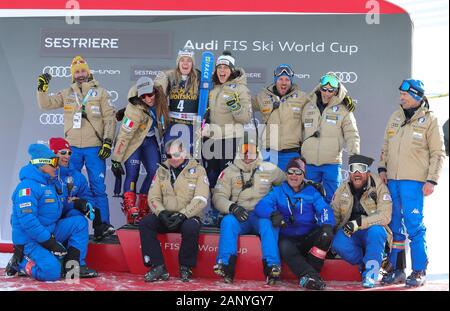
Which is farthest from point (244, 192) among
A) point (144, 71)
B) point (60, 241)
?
point (144, 71)

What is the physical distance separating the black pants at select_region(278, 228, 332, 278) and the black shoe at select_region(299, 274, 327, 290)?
37 millimetres

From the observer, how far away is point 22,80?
647cm

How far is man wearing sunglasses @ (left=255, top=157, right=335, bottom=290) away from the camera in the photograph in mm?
4809

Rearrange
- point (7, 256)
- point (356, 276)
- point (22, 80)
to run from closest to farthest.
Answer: point (356, 276) < point (7, 256) < point (22, 80)

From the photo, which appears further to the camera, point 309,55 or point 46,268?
point 309,55

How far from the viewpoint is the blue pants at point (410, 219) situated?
15.9 ft

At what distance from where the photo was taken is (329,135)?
5.39 m

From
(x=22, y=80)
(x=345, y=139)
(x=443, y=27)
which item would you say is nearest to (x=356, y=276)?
(x=345, y=139)

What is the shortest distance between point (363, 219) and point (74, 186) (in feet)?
7.89

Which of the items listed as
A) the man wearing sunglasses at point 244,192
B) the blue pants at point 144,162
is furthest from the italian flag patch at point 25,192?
the man wearing sunglasses at point 244,192

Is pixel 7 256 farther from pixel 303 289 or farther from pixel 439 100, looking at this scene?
pixel 439 100

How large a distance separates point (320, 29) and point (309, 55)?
0.93 feet

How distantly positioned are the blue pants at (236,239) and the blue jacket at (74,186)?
1.28 m

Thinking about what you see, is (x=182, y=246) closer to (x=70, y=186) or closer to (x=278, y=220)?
(x=278, y=220)
